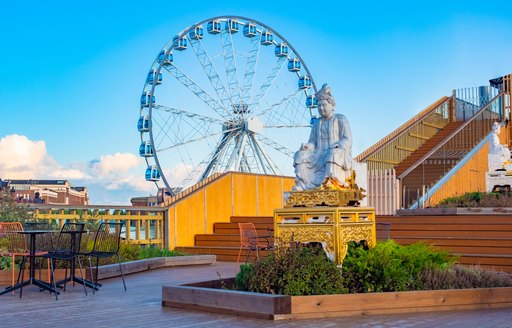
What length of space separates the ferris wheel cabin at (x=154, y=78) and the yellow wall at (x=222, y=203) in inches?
413

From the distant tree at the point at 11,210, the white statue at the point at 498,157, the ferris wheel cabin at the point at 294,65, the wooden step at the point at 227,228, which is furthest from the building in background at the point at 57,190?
the distant tree at the point at 11,210

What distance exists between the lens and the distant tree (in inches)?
534

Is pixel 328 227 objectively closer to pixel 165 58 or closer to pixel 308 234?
pixel 308 234

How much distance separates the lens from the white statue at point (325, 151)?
9016 millimetres

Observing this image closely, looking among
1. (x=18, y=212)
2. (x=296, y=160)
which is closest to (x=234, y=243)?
(x=18, y=212)

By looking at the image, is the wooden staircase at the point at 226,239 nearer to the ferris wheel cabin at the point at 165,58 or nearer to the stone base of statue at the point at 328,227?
the stone base of statue at the point at 328,227

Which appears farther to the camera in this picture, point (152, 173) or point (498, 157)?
point (152, 173)

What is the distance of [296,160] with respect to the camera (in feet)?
31.0

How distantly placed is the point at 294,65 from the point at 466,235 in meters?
21.2

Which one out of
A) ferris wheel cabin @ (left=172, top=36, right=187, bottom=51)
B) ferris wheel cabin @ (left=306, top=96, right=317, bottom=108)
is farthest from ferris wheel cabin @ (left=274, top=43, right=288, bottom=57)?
ferris wheel cabin @ (left=172, top=36, right=187, bottom=51)

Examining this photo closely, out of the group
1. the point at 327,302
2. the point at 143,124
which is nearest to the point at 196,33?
the point at 143,124

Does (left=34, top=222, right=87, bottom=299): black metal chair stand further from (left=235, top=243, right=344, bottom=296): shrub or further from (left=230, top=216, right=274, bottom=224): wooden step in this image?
(left=230, top=216, right=274, bottom=224): wooden step

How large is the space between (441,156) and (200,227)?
1136cm

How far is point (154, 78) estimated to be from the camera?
30.0m
